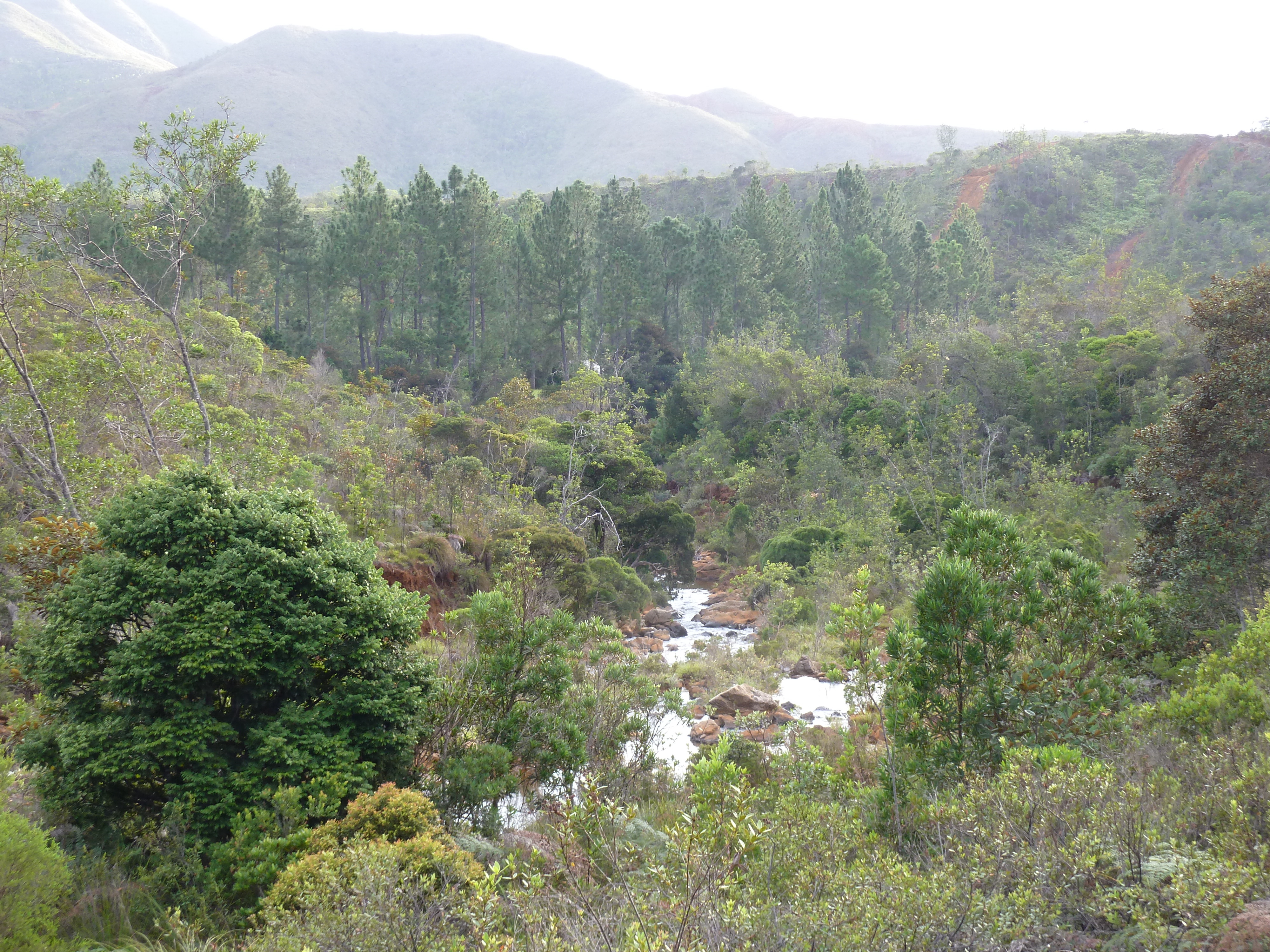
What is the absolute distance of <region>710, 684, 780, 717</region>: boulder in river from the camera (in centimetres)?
1145

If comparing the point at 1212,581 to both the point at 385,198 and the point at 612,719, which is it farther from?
the point at 385,198

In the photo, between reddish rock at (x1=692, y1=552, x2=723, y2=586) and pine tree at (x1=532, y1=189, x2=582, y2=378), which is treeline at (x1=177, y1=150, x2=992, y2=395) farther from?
reddish rock at (x1=692, y1=552, x2=723, y2=586)

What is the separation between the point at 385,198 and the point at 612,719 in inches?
1362

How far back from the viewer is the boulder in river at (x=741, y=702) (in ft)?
37.6

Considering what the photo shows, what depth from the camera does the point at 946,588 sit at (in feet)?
19.2

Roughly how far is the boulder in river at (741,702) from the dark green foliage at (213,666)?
6555 millimetres

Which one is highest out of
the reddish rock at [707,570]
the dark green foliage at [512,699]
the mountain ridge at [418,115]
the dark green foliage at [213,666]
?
the mountain ridge at [418,115]

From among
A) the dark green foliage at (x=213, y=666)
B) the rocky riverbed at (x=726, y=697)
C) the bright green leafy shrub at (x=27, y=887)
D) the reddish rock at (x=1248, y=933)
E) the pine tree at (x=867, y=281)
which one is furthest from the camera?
the pine tree at (x=867, y=281)

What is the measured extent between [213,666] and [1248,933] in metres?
5.64

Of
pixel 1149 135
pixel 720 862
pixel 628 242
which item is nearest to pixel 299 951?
pixel 720 862

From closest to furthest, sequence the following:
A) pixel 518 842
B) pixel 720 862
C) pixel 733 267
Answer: pixel 720 862 → pixel 518 842 → pixel 733 267

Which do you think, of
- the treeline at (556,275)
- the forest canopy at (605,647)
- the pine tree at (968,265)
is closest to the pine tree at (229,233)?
the treeline at (556,275)

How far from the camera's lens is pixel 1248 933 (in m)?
3.01

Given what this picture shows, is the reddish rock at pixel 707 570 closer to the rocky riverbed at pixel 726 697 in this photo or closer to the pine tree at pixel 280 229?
the rocky riverbed at pixel 726 697
